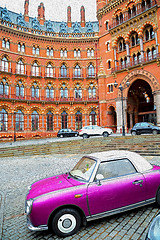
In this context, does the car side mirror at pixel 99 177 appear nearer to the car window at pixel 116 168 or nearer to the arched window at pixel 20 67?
the car window at pixel 116 168

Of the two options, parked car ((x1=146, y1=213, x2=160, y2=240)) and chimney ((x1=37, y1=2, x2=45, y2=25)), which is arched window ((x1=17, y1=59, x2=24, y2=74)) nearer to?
chimney ((x1=37, y1=2, x2=45, y2=25))

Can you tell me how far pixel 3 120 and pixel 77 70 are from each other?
16.2m

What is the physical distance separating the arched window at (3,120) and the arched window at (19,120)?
1690mm

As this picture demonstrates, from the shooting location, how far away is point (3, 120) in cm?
2636

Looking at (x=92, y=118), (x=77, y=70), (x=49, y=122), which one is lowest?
(x=49, y=122)

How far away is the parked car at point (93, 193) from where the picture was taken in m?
3.15

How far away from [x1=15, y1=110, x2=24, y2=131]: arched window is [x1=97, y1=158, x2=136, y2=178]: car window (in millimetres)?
26112

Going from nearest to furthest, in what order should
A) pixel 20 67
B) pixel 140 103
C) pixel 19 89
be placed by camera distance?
pixel 19 89, pixel 20 67, pixel 140 103

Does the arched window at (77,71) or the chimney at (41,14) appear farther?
the chimney at (41,14)

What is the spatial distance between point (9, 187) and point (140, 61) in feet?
79.7

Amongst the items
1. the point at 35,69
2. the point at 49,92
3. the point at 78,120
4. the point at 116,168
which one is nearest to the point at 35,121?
the point at 49,92

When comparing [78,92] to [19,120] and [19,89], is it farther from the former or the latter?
[19,120]

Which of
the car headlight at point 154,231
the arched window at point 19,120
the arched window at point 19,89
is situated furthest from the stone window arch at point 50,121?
the car headlight at point 154,231

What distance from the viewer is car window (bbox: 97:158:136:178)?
12.3 ft
